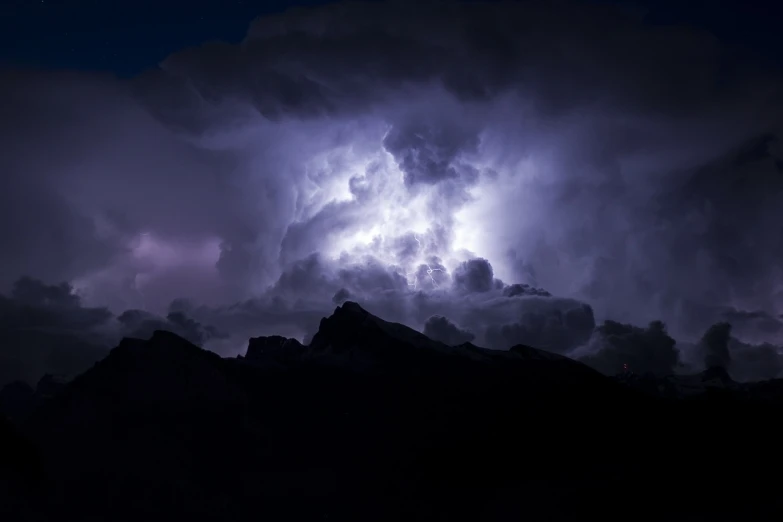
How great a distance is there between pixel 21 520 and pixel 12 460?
3570 centimetres

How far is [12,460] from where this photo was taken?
74.9m

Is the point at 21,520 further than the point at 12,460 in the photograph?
Yes

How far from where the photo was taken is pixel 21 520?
339 ft

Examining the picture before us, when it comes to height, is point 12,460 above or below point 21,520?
above
